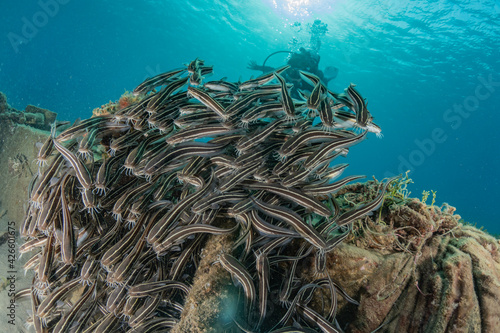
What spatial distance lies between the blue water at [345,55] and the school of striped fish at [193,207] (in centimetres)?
1664

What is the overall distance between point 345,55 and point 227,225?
6347 cm

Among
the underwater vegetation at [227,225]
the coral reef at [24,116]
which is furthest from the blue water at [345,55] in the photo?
the underwater vegetation at [227,225]

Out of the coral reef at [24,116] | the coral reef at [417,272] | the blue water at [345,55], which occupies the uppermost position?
the blue water at [345,55]

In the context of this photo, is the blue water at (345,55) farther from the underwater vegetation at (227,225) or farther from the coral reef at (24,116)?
the underwater vegetation at (227,225)

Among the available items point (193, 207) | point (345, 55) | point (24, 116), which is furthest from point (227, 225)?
point (345, 55)

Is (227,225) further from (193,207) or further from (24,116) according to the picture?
(24,116)

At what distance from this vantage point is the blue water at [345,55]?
44.3 metres

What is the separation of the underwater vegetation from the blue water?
661 inches

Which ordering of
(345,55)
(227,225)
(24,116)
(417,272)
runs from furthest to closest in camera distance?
1. (345,55)
2. (24,116)
3. (227,225)
4. (417,272)

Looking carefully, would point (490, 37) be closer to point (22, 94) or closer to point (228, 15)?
point (228, 15)

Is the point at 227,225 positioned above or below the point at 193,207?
above

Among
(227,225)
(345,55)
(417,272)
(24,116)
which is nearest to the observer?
(417,272)

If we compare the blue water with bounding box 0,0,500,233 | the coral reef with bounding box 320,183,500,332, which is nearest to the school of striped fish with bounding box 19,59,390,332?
the coral reef with bounding box 320,183,500,332

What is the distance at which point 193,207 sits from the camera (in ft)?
12.2
